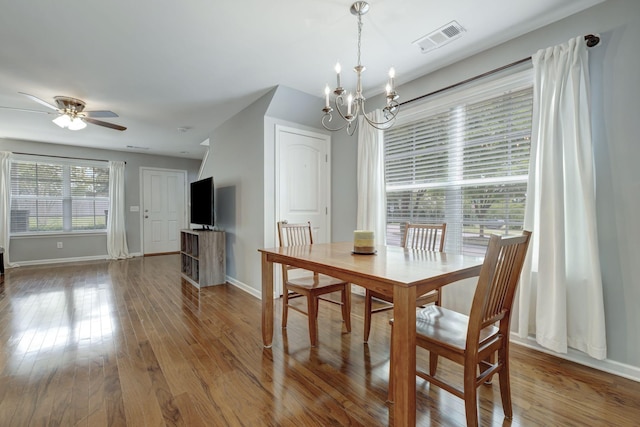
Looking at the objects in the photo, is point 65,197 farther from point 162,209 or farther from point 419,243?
point 419,243

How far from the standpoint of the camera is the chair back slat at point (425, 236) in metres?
2.33

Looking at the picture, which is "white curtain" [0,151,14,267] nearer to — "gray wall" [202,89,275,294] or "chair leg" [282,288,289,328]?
"gray wall" [202,89,275,294]

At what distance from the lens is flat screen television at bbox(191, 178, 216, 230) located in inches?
160

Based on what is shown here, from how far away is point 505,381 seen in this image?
141cm

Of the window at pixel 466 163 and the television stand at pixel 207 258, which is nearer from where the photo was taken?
the window at pixel 466 163

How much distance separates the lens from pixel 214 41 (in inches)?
92.4

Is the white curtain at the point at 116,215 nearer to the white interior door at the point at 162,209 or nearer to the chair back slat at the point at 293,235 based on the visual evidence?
the white interior door at the point at 162,209

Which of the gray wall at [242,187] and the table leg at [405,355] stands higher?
the gray wall at [242,187]

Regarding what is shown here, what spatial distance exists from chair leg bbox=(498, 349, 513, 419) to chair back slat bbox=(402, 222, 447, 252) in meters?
0.97

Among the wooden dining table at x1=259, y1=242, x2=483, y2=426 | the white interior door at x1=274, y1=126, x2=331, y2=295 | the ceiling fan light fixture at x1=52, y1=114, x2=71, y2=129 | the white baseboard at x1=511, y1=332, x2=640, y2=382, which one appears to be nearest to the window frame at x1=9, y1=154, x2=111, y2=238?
the ceiling fan light fixture at x1=52, y1=114, x2=71, y2=129

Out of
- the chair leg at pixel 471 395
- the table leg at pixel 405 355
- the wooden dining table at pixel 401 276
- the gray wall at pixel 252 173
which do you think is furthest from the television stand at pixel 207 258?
the chair leg at pixel 471 395

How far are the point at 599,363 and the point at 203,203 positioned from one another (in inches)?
177

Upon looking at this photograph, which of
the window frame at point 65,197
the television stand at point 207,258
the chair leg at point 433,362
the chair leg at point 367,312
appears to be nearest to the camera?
the chair leg at point 433,362

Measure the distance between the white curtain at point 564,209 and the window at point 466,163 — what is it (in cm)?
21
